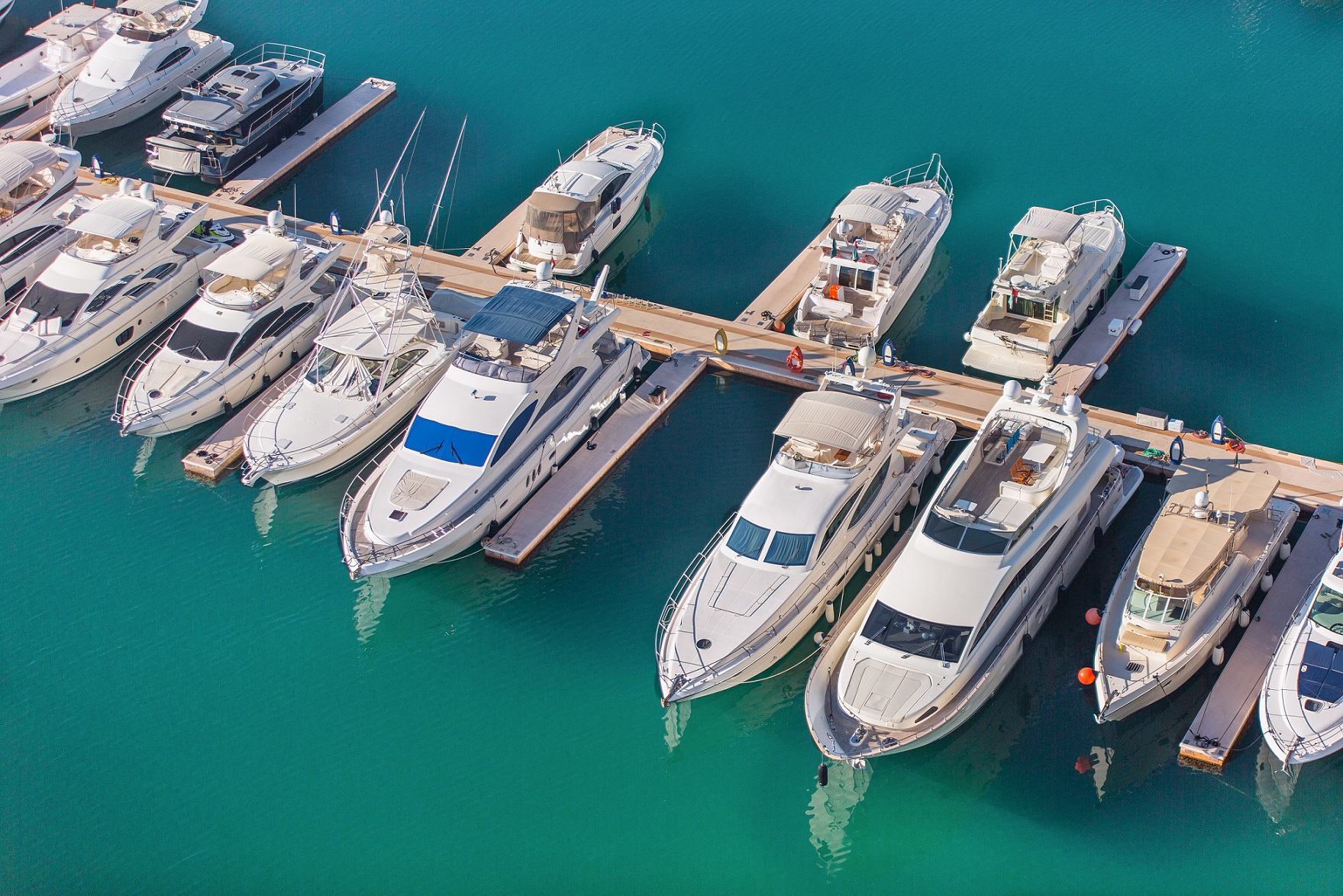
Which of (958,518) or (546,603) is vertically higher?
(958,518)

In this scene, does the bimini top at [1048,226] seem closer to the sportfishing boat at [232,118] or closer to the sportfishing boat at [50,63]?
the sportfishing boat at [232,118]

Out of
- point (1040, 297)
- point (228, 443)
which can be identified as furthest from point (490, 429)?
point (1040, 297)

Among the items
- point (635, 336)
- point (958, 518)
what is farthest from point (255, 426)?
point (958, 518)

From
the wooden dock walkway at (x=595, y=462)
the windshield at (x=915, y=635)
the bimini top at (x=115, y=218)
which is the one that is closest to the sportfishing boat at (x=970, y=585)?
the windshield at (x=915, y=635)

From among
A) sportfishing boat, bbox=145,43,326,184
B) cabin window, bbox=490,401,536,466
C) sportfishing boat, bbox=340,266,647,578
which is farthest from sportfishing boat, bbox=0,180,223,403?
cabin window, bbox=490,401,536,466

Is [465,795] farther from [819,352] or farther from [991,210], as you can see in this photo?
[991,210]

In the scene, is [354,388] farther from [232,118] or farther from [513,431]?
[232,118]

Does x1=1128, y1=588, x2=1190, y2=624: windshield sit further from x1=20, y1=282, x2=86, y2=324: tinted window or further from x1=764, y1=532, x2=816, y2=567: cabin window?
x1=20, y1=282, x2=86, y2=324: tinted window
